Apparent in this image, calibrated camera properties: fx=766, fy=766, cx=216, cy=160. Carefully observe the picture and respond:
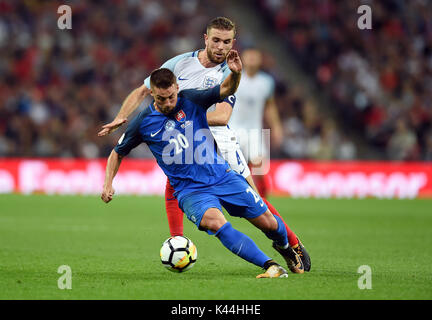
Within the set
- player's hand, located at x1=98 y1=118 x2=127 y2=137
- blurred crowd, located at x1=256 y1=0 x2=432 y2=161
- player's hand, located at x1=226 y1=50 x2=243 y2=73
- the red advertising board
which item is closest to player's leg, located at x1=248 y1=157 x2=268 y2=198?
player's hand, located at x1=98 y1=118 x2=127 y2=137

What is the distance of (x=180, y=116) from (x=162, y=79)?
1.42 ft

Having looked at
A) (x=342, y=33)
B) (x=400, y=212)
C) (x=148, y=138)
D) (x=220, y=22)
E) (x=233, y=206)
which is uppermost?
(x=342, y=33)

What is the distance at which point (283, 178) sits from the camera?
19.0 m

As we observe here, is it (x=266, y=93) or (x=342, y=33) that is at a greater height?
(x=342, y=33)

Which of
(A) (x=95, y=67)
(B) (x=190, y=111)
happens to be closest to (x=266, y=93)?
(B) (x=190, y=111)

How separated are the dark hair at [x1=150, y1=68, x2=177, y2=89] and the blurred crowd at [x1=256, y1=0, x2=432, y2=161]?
Result: 46.1 ft

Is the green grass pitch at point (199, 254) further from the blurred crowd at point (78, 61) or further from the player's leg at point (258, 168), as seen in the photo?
the blurred crowd at point (78, 61)

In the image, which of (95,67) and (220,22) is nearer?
(220,22)

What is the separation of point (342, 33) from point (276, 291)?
58.4 ft

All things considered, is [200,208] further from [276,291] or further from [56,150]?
[56,150]

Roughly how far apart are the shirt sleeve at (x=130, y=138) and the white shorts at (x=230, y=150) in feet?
3.89

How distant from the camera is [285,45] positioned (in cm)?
2319

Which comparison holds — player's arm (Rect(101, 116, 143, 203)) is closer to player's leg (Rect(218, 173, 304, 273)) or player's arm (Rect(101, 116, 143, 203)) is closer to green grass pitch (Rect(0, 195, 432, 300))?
green grass pitch (Rect(0, 195, 432, 300))
